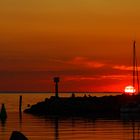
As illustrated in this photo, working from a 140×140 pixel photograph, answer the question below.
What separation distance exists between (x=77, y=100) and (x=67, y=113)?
8.20 metres

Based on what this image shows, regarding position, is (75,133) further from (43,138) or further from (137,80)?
(137,80)

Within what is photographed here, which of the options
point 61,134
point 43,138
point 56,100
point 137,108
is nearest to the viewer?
point 43,138

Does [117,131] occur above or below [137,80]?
below

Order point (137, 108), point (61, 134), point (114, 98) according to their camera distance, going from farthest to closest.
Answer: point (114, 98), point (137, 108), point (61, 134)

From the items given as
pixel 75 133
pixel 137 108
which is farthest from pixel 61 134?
pixel 137 108

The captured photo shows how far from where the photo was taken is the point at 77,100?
101938mm

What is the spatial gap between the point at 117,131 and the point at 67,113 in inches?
1555

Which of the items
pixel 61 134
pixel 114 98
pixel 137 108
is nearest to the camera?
pixel 61 134

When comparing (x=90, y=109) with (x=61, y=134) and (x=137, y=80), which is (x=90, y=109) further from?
(x=61, y=134)

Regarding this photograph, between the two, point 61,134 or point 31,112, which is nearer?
point 61,134

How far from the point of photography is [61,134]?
171 ft

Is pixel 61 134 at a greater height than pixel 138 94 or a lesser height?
lesser

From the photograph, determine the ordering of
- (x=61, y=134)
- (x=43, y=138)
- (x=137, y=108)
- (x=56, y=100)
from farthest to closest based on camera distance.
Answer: (x=56, y=100) → (x=137, y=108) → (x=61, y=134) → (x=43, y=138)

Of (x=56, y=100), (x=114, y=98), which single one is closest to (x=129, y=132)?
(x=56, y=100)
